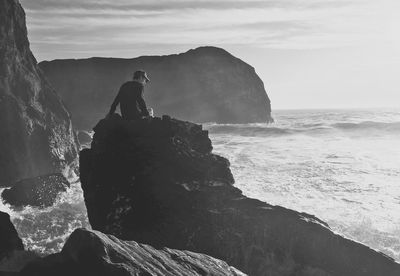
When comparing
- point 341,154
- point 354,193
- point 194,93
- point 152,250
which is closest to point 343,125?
point 341,154

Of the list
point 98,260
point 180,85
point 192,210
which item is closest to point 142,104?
point 192,210

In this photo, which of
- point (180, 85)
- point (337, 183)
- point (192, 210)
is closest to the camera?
point (192, 210)

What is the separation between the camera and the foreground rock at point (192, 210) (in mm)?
6582

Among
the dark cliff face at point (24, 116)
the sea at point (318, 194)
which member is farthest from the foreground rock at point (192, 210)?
the dark cliff face at point (24, 116)

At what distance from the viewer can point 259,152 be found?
29.0 meters

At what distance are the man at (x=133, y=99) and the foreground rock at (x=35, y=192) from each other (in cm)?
782

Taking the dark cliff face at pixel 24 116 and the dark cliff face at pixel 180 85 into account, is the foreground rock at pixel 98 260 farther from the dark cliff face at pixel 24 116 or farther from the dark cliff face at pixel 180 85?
the dark cliff face at pixel 180 85

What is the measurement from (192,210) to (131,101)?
8.93 feet

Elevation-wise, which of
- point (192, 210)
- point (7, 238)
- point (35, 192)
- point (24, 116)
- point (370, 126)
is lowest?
point (35, 192)

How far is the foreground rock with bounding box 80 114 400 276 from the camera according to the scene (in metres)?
6.58

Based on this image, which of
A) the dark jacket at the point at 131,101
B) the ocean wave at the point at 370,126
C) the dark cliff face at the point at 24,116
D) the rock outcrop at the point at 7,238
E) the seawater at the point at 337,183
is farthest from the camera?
the ocean wave at the point at 370,126

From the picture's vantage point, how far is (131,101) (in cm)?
884

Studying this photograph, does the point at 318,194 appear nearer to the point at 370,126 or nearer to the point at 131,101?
the point at 131,101

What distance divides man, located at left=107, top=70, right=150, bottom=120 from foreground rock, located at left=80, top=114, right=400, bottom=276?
0.95 ft
